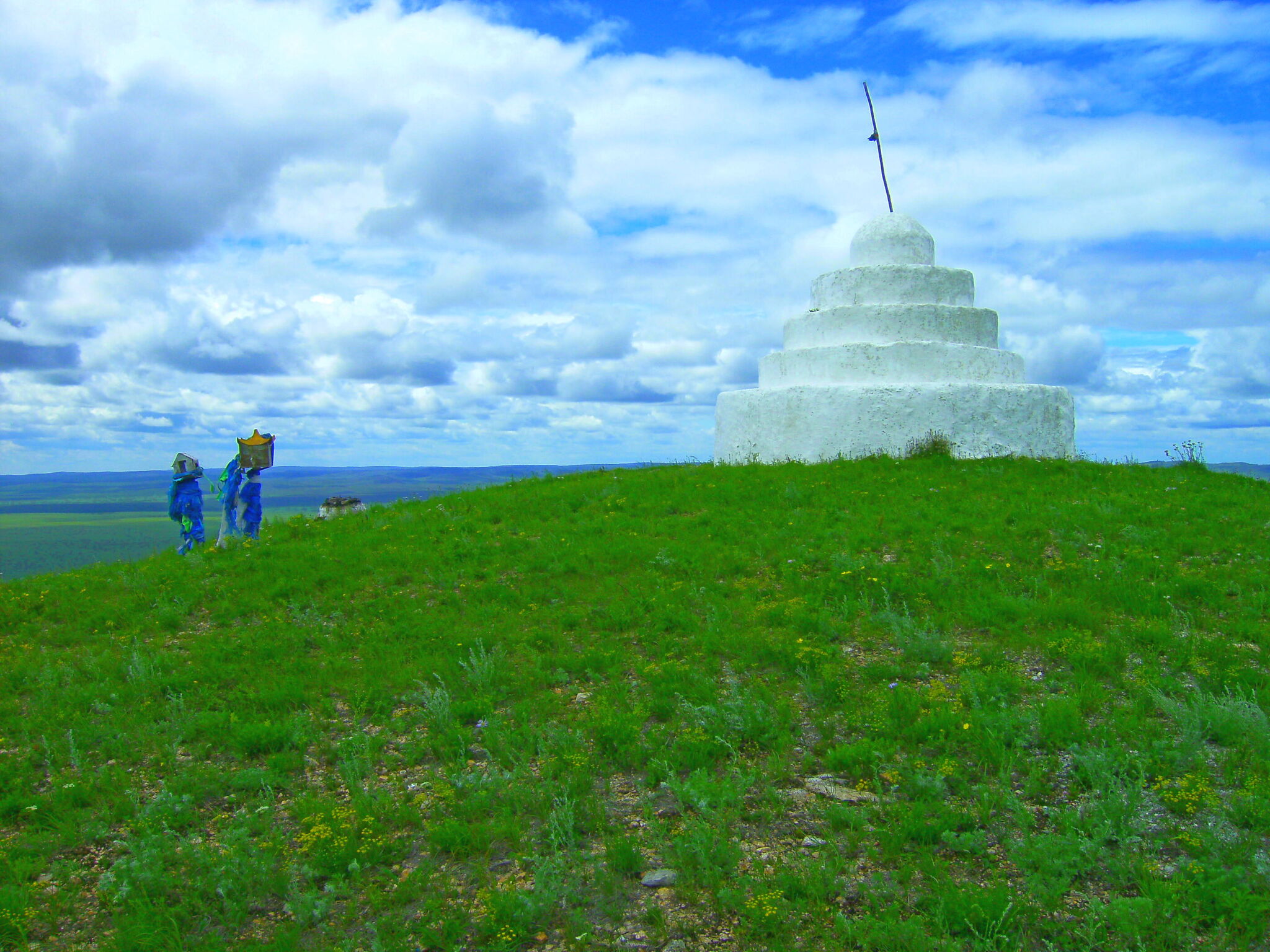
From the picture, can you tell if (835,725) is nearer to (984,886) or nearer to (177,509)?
(984,886)

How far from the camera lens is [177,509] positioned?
12.9 m

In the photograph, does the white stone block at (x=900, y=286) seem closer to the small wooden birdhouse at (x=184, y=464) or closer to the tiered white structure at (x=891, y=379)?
the tiered white structure at (x=891, y=379)

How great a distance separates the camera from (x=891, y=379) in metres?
15.7

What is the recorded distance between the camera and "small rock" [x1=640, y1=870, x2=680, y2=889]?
14.0 ft

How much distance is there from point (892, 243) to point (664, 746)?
1476 centimetres

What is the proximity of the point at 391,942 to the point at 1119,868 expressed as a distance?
3.70m

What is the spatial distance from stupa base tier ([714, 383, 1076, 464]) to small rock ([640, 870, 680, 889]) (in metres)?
12.0

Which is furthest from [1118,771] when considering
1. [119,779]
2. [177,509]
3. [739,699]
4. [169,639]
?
[177,509]

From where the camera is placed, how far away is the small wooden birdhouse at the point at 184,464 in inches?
502

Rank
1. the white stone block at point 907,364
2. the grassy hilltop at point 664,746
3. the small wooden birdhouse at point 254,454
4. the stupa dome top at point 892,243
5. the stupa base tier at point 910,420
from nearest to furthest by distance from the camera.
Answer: the grassy hilltop at point 664,746 → the small wooden birdhouse at point 254,454 → the stupa base tier at point 910,420 → the white stone block at point 907,364 → the stupa dome top at point 892,243

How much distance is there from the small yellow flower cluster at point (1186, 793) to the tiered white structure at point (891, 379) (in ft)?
35.3

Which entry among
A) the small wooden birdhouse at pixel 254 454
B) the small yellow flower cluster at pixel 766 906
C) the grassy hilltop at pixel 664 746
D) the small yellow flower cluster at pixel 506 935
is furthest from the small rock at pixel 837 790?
the small wooden birdhouse at pixel 254 454

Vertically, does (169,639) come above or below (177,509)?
below

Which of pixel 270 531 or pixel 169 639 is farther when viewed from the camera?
pixel 270 531
